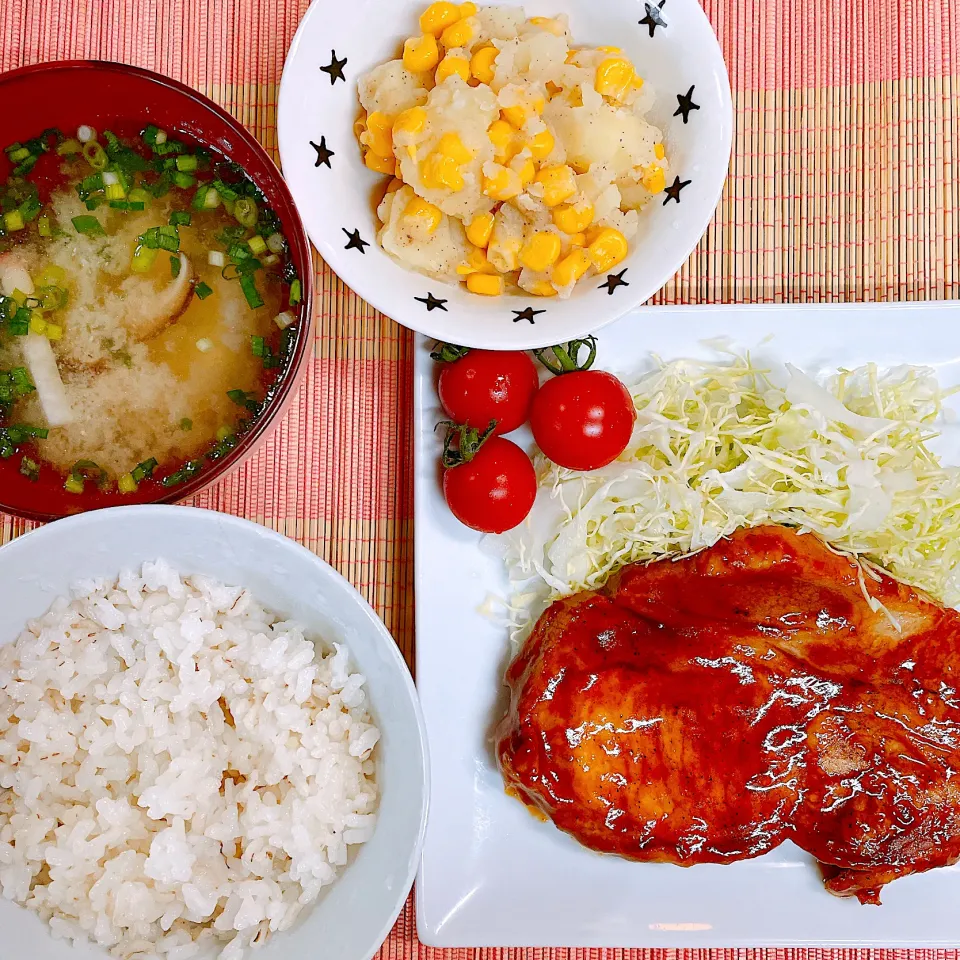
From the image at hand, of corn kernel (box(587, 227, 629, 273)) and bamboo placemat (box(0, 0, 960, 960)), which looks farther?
bamboo placemat (box(0, 0, 960, 960))

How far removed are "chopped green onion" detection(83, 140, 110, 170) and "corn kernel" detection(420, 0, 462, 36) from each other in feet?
2.67

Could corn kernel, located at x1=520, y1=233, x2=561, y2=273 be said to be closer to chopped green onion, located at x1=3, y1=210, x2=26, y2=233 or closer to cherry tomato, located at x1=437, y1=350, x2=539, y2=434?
cherry tomato, located at x1=437, y1=350, x2=539, y2=434

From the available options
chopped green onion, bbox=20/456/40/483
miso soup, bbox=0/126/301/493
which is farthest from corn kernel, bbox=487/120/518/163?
chopped green onion, bbox=20/456/40/483

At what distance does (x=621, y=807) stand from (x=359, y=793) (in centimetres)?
58

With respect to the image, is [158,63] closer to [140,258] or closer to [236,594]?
[140,258]

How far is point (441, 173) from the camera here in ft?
5.81

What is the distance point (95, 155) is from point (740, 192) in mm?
1636

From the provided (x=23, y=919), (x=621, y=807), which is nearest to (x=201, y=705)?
(x=23, y=919)

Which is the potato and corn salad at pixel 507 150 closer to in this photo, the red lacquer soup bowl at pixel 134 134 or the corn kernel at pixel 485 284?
the corn kernel at pixel 485 284

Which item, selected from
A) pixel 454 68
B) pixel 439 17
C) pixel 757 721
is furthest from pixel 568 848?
pixel 439 17

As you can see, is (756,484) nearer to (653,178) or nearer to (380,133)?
(653,178)

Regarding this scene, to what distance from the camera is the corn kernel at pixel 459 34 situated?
1.86 metres

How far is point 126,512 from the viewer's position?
5.95 ft

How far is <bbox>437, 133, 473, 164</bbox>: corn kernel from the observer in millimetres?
1760
